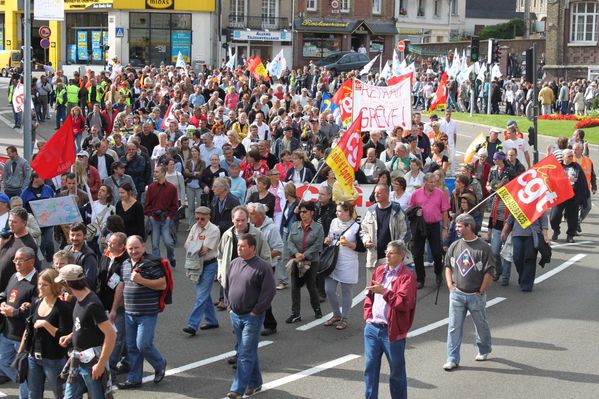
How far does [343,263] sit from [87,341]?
4557 mm

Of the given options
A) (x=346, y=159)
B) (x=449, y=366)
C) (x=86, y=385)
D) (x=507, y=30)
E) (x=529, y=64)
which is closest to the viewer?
(x=86, y=385)

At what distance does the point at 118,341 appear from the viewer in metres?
10.4

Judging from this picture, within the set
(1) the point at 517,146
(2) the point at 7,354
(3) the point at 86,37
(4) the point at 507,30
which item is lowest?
(2) the point at 7,354

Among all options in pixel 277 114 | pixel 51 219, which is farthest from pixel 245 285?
pixel 277 114

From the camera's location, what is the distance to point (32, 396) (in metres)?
8.93

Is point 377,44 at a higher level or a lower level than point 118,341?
higher

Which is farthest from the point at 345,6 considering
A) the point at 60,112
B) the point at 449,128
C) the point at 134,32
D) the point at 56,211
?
the point at 56,211

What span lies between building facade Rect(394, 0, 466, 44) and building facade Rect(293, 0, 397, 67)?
2.89 meters

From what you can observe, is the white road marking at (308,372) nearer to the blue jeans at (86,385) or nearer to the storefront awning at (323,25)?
the blue jeans at (86,385)

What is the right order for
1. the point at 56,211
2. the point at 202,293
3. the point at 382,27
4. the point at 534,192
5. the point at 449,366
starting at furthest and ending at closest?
the point at 382,27, the point at 56,211, the point at 534,192, the point at 202,293, the point at 449,366

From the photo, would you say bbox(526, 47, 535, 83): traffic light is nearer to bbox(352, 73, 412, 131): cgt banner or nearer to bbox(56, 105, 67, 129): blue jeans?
bbox(352, 73, 412, 131): cgt banner

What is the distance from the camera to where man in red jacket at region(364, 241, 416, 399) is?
923 cm

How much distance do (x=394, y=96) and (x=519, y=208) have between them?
8360 millimetres

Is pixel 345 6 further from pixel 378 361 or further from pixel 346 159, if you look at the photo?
pixel 378 361
